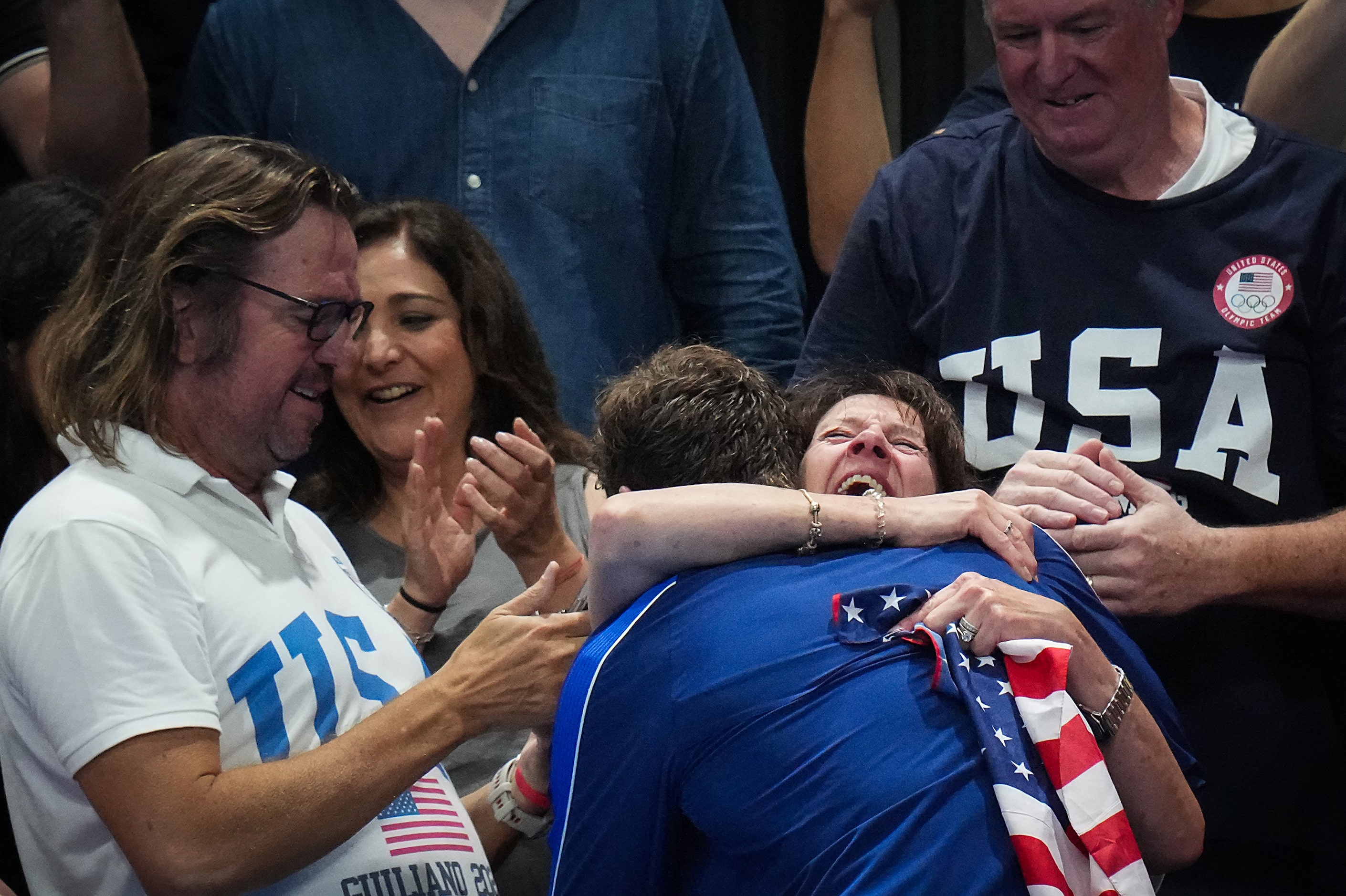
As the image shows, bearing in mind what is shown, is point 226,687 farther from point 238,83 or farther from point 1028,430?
point 238,83

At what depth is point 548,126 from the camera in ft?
9.15

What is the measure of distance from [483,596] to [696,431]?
2.57 feet

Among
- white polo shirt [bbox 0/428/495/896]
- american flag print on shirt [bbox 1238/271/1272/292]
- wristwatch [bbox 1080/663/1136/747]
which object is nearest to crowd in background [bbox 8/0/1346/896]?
american flag print on shirt [bbox 1238/271/1272/292]

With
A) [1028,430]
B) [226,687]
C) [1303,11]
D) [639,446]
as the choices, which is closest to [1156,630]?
[1028,430]

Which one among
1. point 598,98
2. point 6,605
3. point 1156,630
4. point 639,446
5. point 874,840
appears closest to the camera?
point 874,840

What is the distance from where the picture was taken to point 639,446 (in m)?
1.79

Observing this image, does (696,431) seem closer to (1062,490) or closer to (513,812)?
(1062,490)

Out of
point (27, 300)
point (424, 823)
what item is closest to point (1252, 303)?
point (424, 823)

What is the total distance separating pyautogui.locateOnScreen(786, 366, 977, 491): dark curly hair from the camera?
2.04m

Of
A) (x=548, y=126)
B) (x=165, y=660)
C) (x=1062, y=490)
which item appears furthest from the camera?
(x=548, y=126)

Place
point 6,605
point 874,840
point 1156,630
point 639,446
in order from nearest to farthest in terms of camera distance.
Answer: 1. point 874,840
2. point 6,605
3. point 639,446
4. point 1156,630

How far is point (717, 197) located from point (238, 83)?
0.89 m

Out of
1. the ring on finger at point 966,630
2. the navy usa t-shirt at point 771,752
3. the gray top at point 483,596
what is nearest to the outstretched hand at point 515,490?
the gray top at point 483,596

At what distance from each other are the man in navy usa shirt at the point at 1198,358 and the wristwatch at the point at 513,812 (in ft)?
2.60
